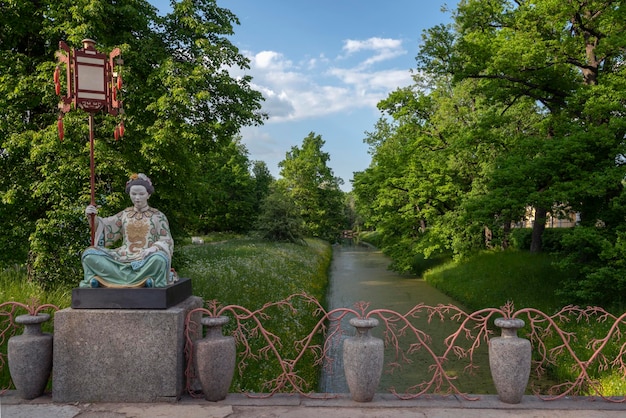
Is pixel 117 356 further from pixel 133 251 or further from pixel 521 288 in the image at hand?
pixel 521 288

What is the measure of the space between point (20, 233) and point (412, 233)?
68.1ft

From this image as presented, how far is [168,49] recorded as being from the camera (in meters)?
11.2

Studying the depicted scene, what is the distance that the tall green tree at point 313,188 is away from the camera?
4781 centimetres

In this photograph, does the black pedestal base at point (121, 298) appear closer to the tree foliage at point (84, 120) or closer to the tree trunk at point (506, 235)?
the tree foliage at point (84, 120)

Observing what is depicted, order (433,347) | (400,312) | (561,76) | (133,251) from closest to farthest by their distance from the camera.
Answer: (133,251), (433,347), (561,76), (400,312)

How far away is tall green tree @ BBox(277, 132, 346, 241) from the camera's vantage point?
4781 centimetres

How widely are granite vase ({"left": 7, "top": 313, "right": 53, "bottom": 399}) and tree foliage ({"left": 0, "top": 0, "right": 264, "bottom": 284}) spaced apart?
4.35 metres

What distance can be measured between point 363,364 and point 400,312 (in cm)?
1180

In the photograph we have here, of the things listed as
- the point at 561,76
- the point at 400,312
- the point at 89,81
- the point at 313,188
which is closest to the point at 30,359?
the point at 89,81

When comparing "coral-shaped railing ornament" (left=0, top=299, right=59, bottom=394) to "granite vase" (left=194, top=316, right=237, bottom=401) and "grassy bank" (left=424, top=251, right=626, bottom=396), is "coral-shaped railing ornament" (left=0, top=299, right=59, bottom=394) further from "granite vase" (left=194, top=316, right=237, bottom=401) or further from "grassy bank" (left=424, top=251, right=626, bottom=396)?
"grassy bank" (left=424, top=251, right=626, bottom=396)

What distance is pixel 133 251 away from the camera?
17.4 ft

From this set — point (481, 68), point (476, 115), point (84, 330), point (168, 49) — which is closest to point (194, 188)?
point (168, 49)

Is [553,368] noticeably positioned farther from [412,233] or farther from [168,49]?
[412,233]

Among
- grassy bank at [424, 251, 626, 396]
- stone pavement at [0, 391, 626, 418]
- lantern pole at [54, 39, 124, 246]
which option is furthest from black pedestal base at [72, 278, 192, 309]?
grassy bank at [424, 251, 626, 396]
